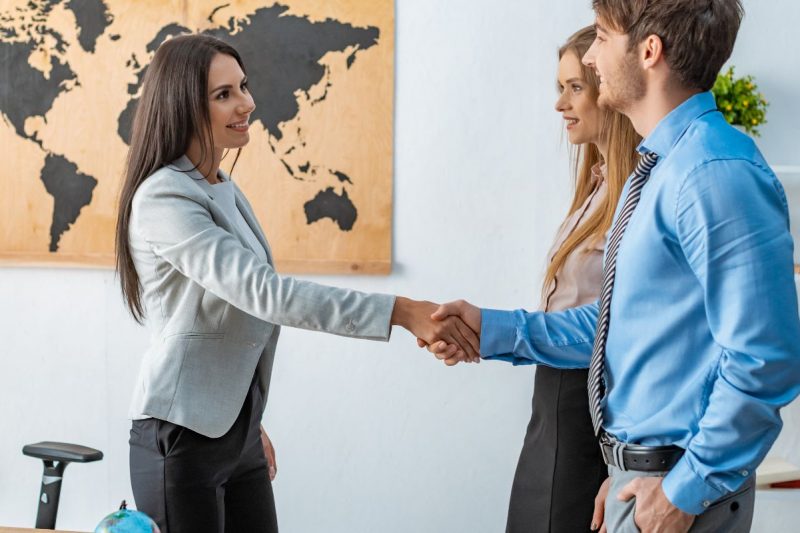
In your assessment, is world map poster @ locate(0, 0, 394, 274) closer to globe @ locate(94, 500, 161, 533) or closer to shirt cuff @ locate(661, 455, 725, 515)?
globe @ locate(94, 500, 161, 533)

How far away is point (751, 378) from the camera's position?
1125 millimetres

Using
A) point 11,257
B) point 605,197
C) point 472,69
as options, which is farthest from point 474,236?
point 11,257

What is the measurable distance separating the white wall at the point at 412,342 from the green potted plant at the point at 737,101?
0.77 ft

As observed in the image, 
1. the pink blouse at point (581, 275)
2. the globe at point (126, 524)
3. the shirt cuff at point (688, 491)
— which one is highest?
the pink blouse at point (581, 275)

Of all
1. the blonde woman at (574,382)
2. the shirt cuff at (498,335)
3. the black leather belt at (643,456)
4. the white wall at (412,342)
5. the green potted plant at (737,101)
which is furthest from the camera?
the white wall at (412,342)

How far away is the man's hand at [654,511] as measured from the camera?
3.92 ft

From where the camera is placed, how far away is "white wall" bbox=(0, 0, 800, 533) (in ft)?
9.16

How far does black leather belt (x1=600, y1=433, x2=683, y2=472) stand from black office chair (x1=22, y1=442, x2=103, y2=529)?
4.35 ft

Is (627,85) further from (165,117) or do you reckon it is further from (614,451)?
(165,117)

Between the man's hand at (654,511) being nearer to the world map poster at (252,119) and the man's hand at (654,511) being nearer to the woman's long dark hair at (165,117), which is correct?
the woman's long dark hair at (165,117)

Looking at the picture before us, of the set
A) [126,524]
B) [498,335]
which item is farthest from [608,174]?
[126,524]

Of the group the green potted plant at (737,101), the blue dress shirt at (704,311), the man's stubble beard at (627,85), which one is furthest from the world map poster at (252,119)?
the blue dress shirt at (704,311)

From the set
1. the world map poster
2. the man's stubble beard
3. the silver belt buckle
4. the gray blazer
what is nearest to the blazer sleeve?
the gray blazer

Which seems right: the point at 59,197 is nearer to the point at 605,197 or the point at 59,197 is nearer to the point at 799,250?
the point at 605,197
